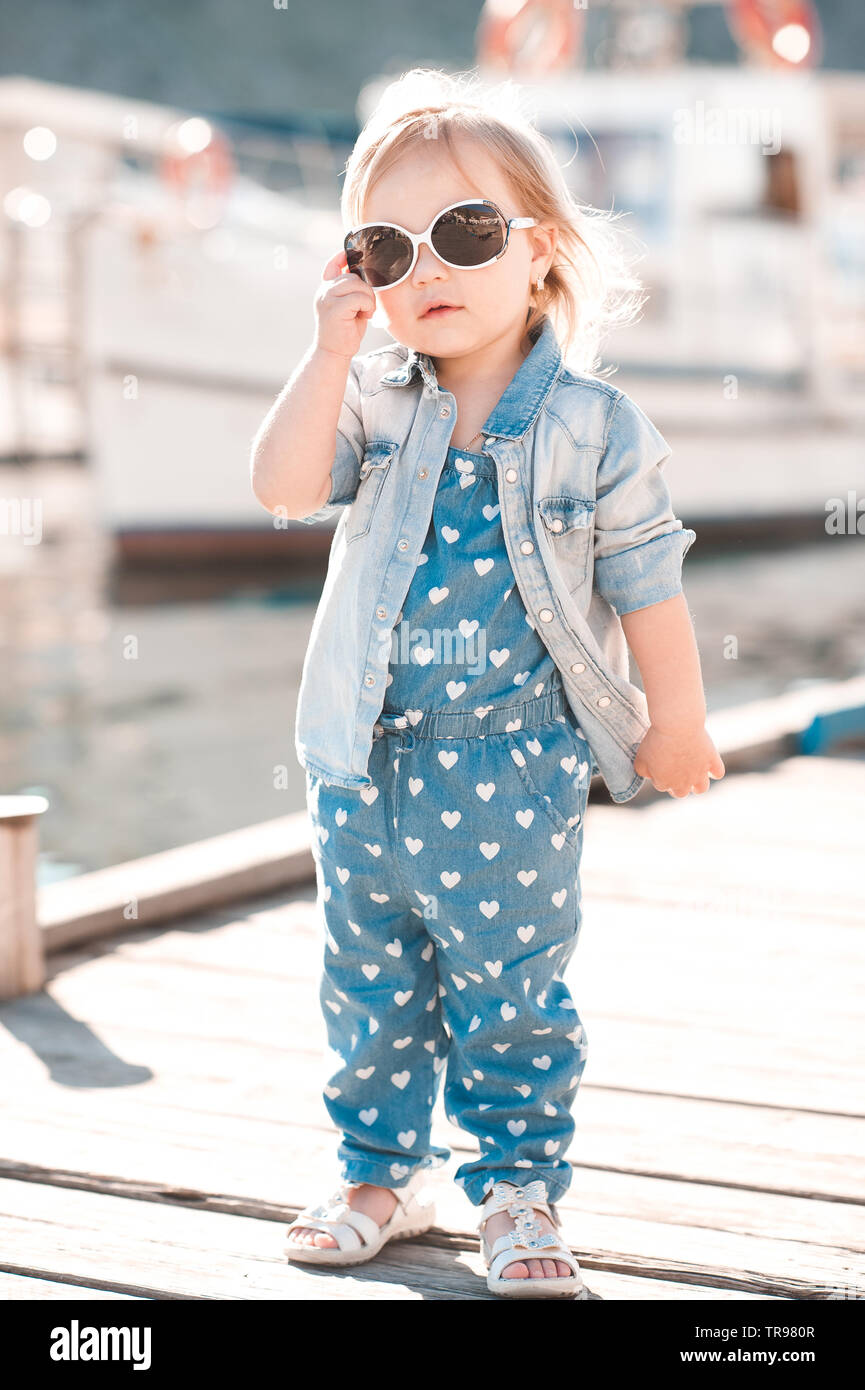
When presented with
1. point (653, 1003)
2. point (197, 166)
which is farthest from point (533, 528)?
point (197, 166)

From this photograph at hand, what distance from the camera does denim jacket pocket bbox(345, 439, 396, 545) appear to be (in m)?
1.67

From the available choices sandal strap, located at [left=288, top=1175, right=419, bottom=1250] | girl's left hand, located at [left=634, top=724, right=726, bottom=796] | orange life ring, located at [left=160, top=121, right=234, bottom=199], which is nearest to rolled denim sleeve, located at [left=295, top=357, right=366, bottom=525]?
girl's left hand, located at [left=634, top=724, right=726, bottom=796]

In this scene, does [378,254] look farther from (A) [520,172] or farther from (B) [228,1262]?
(B) [228,1262]

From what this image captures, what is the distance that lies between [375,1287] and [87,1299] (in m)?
0.28

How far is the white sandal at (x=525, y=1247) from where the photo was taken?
62.4 inches

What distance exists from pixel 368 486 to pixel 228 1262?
816mm

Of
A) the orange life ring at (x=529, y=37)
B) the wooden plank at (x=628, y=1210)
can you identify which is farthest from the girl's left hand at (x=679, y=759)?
the orange life ring at (x=529, y=37)

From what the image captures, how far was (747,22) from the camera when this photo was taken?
12281 millimetres

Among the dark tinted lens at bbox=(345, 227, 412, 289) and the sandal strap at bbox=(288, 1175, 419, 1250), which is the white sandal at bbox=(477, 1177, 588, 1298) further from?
the dark tinted lens at bbox=(345, 227, 412, 289)

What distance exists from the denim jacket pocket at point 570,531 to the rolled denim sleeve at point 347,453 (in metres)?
0.22

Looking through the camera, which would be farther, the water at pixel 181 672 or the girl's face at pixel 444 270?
the water at pixel 181 672

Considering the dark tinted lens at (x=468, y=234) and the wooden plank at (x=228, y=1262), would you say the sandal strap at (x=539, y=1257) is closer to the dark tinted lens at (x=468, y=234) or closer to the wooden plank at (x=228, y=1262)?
the wooden plank at (x=228, y=1262)
